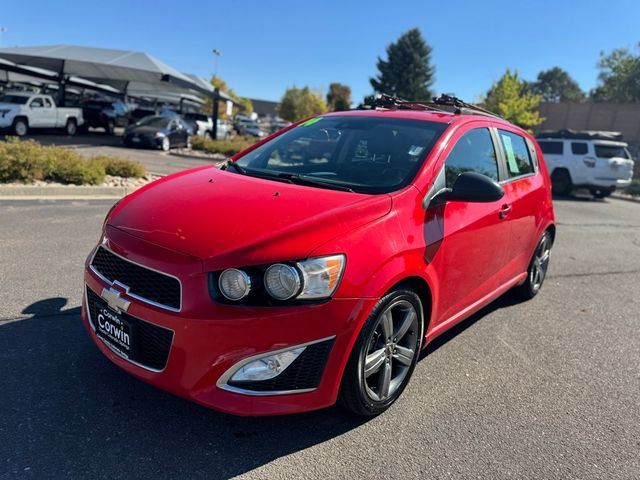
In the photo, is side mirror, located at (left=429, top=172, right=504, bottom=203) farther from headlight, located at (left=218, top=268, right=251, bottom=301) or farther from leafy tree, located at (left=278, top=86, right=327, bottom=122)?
leafy tree, located at (left=278, top=86, right=327, bottom=122)

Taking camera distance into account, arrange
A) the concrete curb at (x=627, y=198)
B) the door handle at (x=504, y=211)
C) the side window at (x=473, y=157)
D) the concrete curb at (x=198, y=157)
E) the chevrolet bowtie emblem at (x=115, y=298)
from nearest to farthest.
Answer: the chevrolet bowtie emblem at (x=115, y=298), the side window at (x=473, y=157), the door handle at (x=504, y=211), the concrete curb at (x=627, y=198), the concrete curb at (x=198, y=157)

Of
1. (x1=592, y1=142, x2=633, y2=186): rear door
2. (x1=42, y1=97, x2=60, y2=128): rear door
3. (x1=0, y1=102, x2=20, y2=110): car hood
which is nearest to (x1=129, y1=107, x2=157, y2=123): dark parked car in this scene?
(x1=42, y1=97, x2=60, y2=128): rear door

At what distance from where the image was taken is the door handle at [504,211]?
3.90 meters

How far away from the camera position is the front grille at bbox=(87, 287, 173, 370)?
2.45 metres

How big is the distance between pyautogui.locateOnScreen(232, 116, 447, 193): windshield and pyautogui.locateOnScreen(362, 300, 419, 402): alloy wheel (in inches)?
29.1

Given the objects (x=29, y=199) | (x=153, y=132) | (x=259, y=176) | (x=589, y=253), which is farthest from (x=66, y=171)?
(x=153, y=132)

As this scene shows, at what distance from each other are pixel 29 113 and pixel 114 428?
21742 mm

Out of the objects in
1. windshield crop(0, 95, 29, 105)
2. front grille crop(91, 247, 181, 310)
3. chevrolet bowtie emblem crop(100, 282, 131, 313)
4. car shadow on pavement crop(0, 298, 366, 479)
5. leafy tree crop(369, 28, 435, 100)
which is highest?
leafy tree crop(369, 28, 435, 100)

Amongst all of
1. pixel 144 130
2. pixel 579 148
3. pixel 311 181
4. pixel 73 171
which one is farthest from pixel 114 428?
pixel 144 130

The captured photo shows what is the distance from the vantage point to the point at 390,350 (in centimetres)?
296

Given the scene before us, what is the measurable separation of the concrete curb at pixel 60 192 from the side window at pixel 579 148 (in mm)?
13589

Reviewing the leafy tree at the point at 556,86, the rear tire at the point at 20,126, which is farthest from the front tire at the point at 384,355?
the leafy tree at the point at 556,86

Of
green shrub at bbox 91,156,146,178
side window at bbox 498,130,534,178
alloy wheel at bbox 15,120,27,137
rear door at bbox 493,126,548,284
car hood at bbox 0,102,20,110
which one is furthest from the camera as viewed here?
alloy wheel at bbox 15,120,27,137

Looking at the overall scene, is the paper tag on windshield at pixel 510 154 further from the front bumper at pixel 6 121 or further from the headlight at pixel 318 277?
the front bumper at pixel 6 121
